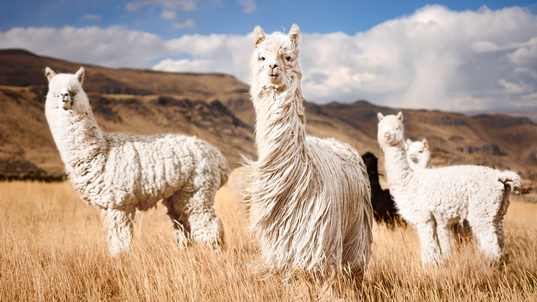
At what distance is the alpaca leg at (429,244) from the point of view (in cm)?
477

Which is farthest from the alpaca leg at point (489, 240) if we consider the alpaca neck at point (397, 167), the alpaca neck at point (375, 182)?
the alpaca neck at point (375, 182)

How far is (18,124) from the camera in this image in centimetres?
4331

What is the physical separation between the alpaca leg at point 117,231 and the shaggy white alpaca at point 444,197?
137 inches

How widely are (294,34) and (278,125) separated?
74 cm

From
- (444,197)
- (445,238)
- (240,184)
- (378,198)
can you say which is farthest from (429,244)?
(240,184)

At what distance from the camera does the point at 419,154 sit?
7398mm

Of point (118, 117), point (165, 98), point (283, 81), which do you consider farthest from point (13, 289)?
point (165, 98)

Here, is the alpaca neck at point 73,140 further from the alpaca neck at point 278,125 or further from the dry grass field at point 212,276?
the alpaca neck at point 278,125

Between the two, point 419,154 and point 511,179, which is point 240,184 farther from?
point 511,179

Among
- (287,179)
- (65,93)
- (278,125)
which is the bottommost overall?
(287,179)

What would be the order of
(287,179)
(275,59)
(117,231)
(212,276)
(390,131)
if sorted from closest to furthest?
(275,59), (287,179), (212,276), (117,231), (390,131)

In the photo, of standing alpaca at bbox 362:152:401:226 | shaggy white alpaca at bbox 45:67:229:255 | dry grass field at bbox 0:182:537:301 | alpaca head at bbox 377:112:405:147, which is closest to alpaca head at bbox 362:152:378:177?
standing alpaca at bbox 362:152:401:226

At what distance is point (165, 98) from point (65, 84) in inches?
2514

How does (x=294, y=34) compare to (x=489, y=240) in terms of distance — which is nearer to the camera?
(x=294, y=34)
